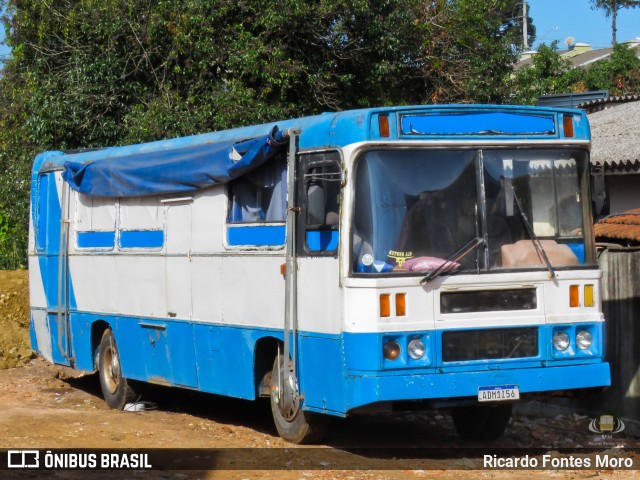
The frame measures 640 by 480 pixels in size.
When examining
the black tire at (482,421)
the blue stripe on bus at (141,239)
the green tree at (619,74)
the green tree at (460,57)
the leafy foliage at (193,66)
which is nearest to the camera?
the black tire at (482,421)

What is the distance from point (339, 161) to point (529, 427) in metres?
4.00

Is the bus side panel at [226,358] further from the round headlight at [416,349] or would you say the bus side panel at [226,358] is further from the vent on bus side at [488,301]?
the vent on bus side at [488,301]

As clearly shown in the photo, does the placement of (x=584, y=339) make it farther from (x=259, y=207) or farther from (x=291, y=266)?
(x=259, y=207)

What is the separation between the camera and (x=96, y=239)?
12914 mm

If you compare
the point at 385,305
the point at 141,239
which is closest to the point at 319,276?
the point at 385,305

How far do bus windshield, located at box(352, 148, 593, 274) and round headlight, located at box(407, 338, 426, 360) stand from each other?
56 cm

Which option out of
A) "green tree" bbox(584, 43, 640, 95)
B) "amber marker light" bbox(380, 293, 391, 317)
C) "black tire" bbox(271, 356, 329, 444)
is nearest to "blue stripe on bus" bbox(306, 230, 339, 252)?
"amber marker light" bbox(380, 293, 391, 317)

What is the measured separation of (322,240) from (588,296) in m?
2.28

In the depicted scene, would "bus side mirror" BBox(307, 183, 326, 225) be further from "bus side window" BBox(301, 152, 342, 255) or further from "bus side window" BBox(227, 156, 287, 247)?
"bus side window" BBox(227, 156, 287, 247)

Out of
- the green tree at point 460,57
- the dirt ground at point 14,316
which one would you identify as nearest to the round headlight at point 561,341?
the dirt ground at point 14,316

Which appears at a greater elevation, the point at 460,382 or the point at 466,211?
the point at 466,211

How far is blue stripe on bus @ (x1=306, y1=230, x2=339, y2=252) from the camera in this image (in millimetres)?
8516

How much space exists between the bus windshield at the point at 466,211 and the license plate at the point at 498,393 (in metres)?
0.94

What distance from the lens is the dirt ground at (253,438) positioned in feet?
27.7
